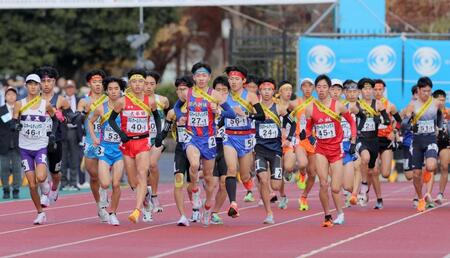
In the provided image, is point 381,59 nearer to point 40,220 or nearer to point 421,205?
point 421,205

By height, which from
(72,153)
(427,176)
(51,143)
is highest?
(51,143)

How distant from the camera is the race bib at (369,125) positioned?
24625 mm

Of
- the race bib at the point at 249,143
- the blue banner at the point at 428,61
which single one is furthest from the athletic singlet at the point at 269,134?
the blue banner at the point at 428,61

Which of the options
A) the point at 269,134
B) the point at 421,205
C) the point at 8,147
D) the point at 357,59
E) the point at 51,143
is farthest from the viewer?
the point at 357,59

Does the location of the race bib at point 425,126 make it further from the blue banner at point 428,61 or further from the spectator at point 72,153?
the blue banner at point 428,61

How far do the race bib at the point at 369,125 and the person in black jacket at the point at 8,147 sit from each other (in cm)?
728

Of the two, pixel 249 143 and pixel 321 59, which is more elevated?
pixel 321 59

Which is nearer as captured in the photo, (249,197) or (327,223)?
(327,223)

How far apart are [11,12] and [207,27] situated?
53.9 feet

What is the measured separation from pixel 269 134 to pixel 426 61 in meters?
13.2

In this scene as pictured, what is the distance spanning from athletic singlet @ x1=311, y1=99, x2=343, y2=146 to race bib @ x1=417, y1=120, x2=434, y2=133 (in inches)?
144

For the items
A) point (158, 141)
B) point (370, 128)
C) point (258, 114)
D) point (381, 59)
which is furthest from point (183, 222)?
point (381, 59)

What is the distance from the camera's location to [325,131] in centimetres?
2048

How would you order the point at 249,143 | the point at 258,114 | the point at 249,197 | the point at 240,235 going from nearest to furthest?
the point at 240,235 < the point at 258,114 < the point at 249,143 < the point at 249,197
